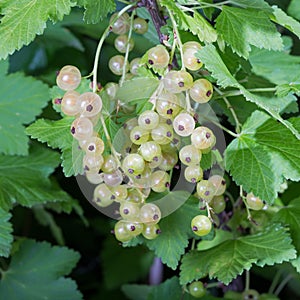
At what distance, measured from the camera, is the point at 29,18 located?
778mm

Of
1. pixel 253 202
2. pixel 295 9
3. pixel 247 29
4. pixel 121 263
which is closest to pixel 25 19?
pixel 247 29

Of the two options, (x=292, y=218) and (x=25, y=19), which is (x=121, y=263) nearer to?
(x=292, y=218)

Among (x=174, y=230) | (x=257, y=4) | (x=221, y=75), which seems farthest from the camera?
(x=174, y=230)

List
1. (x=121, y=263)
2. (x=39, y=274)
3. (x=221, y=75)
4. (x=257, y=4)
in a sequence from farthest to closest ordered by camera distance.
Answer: (x=121, y=263)
(x=39, y=274)
(x=257, y=4)
(x=221, y=75)

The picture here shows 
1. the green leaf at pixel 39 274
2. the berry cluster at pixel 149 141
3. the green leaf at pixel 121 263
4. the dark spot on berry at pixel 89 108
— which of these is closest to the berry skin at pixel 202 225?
the berry cluster at pixel 149 141

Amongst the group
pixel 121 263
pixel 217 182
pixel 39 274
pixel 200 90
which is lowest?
pixel 121 263

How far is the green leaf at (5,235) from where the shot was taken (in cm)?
94

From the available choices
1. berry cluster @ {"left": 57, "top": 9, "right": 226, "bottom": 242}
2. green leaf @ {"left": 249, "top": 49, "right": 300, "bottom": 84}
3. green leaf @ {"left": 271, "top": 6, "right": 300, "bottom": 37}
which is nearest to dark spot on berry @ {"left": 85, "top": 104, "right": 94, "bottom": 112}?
berry cluster @ {"left": 57, "top": 9, "right": 226, "bottom": 242}

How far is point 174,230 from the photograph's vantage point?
933 mm

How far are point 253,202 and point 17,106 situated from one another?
52 cm

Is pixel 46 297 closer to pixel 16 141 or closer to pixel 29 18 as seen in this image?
pixel 16 141

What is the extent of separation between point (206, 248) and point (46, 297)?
14.0 inches

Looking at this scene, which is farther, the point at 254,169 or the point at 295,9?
the point at 295,9

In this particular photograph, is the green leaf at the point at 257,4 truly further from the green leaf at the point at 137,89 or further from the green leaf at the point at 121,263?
the green leaf at the point at 121,263
